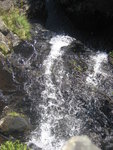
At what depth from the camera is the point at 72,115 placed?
1151 centimetres

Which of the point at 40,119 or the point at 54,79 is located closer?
the point at 40,119

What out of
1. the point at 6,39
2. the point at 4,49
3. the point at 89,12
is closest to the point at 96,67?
the point at 89,12

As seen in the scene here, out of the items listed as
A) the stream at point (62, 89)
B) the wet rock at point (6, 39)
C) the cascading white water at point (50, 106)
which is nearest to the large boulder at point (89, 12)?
the stream at point (62, 89)

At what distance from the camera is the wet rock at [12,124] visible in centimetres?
1045

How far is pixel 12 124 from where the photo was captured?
Result: 34.3ft

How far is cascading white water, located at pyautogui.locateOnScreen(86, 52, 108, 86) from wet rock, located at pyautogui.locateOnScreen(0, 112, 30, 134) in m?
3.66

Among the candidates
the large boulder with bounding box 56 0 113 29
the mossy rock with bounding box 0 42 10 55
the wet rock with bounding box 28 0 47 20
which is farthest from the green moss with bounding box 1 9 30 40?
the large boulder with bounding box 56 0 113 29

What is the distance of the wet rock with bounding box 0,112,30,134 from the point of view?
411 inches

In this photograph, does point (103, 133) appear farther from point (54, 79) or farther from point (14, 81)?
point (14, 81)

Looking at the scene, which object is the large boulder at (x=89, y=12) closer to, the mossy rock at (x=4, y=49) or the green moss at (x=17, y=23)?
the green moss at (x=17, y=23)

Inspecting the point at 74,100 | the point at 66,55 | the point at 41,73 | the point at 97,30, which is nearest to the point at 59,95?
the point at 74,100

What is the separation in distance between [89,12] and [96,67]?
394cm

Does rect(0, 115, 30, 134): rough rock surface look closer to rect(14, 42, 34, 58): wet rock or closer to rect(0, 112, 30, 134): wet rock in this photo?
rect(0, 112, 30, 134): wet rock

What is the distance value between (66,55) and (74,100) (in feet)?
9.16
